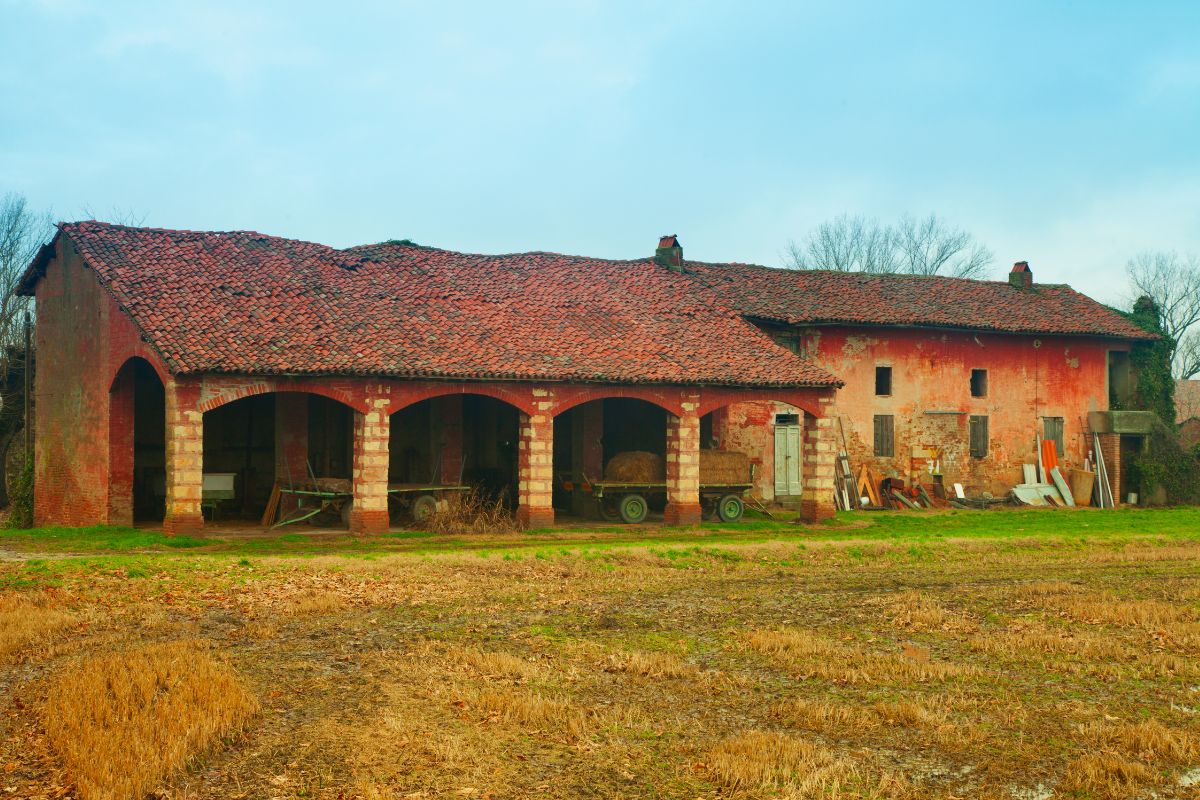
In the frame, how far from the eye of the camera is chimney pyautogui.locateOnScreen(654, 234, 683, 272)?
31.5m

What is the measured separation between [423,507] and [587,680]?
1400 cm

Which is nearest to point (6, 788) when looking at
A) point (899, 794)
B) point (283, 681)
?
point (283, 681)

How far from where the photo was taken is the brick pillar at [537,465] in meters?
23.2

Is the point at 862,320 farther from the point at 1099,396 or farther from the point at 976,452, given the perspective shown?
the point at 1099,396

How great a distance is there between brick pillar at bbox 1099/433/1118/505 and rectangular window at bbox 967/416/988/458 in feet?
12.7

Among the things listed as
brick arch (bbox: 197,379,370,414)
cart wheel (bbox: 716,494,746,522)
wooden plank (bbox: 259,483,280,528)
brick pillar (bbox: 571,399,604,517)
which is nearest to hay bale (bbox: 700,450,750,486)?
cart wheel (bbox: 716,494,746,522)

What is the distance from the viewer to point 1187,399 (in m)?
62.8

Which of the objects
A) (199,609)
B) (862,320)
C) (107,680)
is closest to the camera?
(107,680)

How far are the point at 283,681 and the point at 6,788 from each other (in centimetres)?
285

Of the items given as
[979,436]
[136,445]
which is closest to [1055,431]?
[979,436]

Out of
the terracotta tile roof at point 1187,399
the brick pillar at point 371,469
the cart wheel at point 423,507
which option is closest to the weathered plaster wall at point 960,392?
the cart wheel at point 423,507

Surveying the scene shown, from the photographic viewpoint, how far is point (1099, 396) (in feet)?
109

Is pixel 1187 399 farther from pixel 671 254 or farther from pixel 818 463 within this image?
pixel 818 463

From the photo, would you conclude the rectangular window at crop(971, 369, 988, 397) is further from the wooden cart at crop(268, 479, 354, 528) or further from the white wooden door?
the wooden cart at crop(268, 479, 354, 528)
